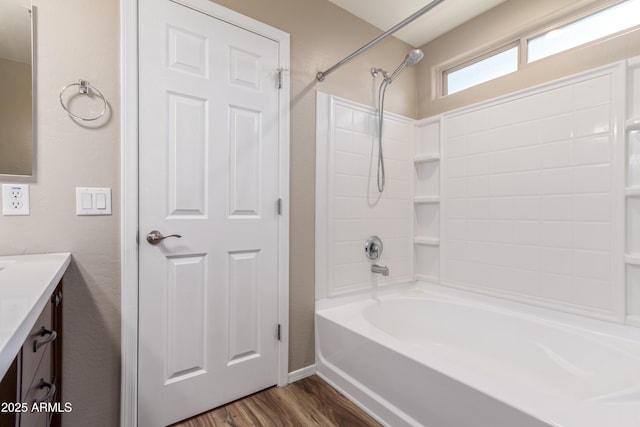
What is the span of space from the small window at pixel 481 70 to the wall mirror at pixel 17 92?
100 inches

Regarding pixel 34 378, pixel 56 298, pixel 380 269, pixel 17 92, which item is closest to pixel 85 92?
pixel 17 92

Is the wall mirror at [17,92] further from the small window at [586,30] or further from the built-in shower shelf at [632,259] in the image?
the built-in shower shelf at [632,259]

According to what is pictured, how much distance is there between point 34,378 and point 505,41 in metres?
2.88

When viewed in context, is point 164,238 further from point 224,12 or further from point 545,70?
point 545,70

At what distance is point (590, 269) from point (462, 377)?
1.11 metres

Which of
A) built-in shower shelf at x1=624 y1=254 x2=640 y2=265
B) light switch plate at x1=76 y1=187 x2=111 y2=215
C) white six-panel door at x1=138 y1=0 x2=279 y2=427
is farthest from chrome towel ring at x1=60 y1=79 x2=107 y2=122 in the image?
built-in shower shelf at x1=624 y1=254 x2=640 y2=265

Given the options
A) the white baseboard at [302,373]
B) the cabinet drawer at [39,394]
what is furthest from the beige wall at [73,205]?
the white baseboard at [302,373]

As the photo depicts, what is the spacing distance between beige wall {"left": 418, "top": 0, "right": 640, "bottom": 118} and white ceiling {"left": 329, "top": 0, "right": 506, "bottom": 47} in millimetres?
76

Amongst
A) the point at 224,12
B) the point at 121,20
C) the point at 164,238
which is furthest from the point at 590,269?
the point at 121,20

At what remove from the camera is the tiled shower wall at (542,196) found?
62.4 inches

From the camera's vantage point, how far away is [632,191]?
1.50m

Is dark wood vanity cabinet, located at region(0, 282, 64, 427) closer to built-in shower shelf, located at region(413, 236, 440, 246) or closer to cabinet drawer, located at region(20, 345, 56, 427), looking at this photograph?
cabinet drawer, located at region(20, 345, 56, 427)

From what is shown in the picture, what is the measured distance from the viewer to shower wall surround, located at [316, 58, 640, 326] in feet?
5.11

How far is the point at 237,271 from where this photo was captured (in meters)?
1.67
